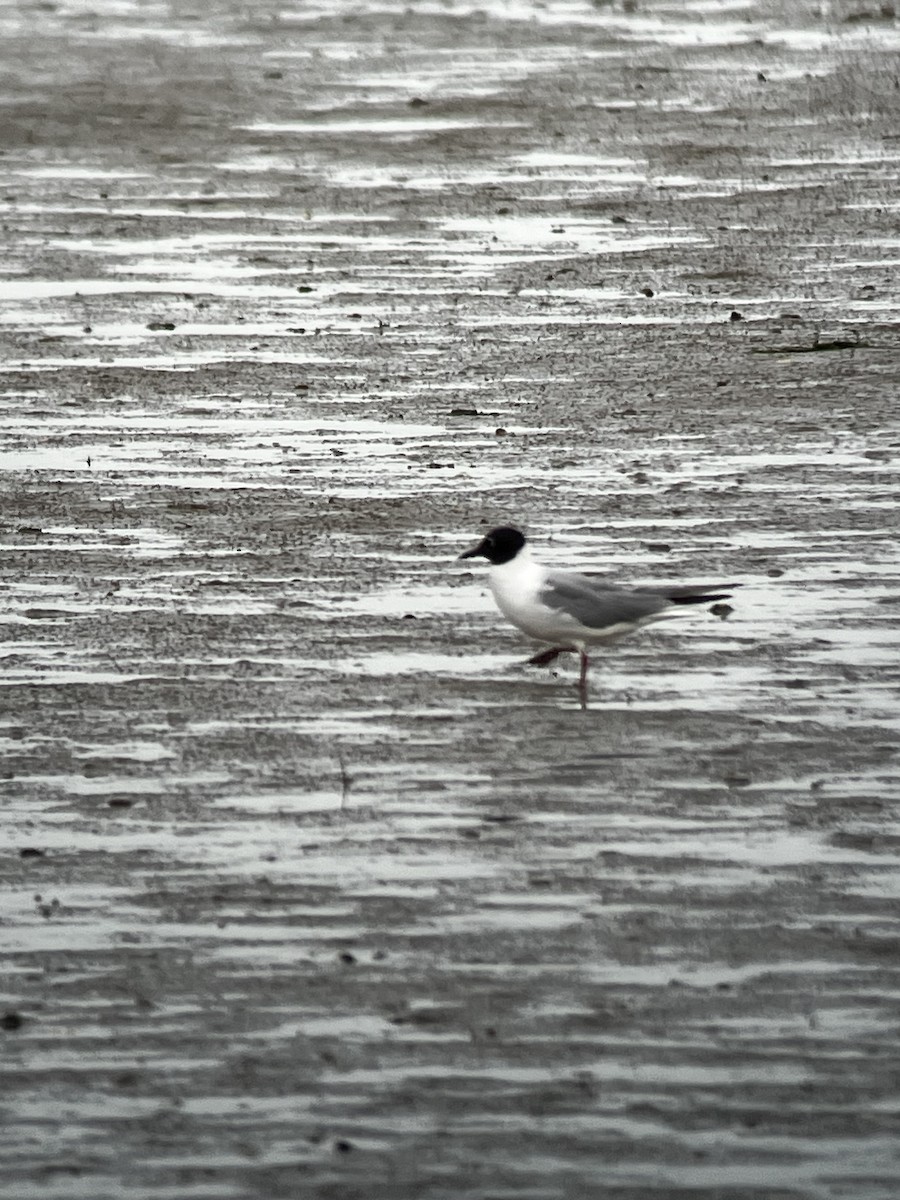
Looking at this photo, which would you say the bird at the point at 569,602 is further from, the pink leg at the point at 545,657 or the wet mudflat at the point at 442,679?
the wet mudflat at the point at 442,679

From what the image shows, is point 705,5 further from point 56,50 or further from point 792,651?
point 792,651

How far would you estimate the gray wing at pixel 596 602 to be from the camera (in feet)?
27.2

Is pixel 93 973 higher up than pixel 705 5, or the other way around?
pixel 93 973

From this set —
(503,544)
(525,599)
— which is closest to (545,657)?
(525,599)

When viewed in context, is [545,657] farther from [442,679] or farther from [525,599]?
[442,679]

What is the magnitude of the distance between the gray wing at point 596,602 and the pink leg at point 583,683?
0.40 ft

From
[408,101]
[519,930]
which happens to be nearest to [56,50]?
[408,101]

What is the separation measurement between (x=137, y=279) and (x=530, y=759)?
303 inches

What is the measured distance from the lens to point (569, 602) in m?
8.30

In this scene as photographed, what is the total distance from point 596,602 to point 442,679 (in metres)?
0.57

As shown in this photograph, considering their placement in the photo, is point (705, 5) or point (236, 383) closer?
point (236, 383)

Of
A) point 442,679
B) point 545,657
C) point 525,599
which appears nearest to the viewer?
point 442,679

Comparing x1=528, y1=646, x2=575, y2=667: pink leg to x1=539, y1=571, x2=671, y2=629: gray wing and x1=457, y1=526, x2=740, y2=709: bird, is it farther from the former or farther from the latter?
x1=539, y1=571, x2=671, y2=629: gray wing

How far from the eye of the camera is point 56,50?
22.6 meters
